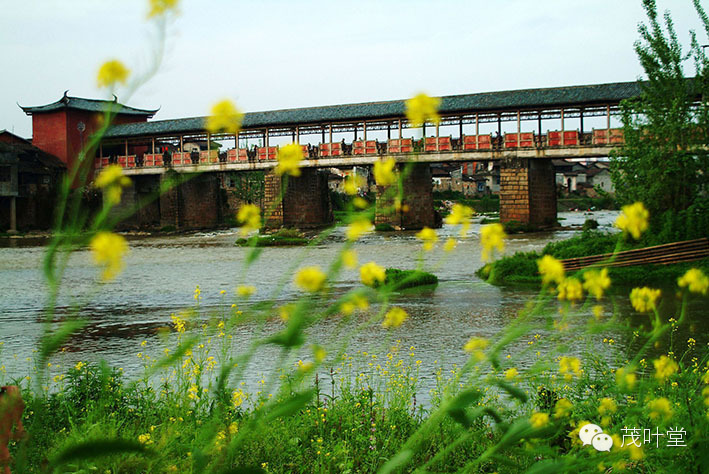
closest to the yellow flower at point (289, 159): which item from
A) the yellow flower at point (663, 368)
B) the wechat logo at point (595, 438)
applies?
the wechat logo at point (595, 438)

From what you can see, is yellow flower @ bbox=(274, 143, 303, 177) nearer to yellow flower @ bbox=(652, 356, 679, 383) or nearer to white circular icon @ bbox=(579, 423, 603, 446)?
white circular icon @ bbox=(579, 423, 603, 446)

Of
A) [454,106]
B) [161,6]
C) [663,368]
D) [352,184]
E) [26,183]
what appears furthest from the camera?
[26,183]

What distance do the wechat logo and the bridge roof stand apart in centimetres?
2277

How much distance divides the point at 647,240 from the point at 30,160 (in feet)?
107

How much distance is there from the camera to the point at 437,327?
25.3 feet

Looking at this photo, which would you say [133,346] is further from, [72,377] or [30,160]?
[30,160]

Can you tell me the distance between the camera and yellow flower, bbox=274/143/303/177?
5.39 feet

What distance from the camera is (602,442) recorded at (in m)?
1.85

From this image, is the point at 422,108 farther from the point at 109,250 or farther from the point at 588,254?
the point at 588,254

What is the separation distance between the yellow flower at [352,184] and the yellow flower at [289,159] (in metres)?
0.13

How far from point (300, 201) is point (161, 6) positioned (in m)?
31.8

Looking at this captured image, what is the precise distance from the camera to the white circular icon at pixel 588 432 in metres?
1.89

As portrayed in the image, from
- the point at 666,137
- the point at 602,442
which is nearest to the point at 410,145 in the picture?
the point at 666,137

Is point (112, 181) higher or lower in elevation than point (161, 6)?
lower
